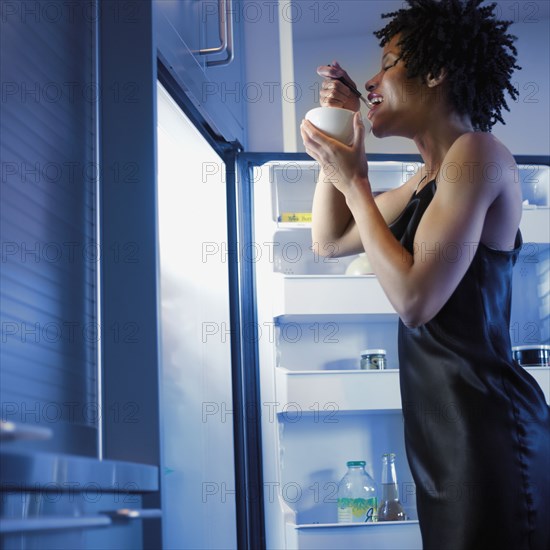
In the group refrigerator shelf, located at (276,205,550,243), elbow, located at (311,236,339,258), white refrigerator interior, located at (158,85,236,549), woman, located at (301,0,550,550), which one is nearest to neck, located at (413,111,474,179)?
woman, located at (301,0,550,550)

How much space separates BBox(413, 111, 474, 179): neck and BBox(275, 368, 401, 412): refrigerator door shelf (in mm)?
786

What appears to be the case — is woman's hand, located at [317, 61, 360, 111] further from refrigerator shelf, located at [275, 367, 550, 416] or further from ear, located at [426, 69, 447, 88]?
refrigerator shelf, located at [275, 367, 550, 416]

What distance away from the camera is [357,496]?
198 cm

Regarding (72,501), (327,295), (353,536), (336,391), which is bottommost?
(353,536)

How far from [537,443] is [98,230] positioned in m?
0.63

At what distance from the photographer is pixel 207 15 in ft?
6.04

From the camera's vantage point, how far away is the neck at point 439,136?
4.27 feet

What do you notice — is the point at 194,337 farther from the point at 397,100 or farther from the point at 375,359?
the point at 397,100

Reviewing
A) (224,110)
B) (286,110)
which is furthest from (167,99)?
(286,110)

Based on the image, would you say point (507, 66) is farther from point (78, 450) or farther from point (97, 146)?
point (78, 450)

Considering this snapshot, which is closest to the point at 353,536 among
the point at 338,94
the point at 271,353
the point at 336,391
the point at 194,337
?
the point at 336,391

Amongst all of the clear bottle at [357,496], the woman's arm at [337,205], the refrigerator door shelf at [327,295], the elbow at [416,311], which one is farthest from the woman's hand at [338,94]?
the clear bottle at [357,496]

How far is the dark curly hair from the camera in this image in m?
1.31

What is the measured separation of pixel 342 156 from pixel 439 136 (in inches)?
6.0
